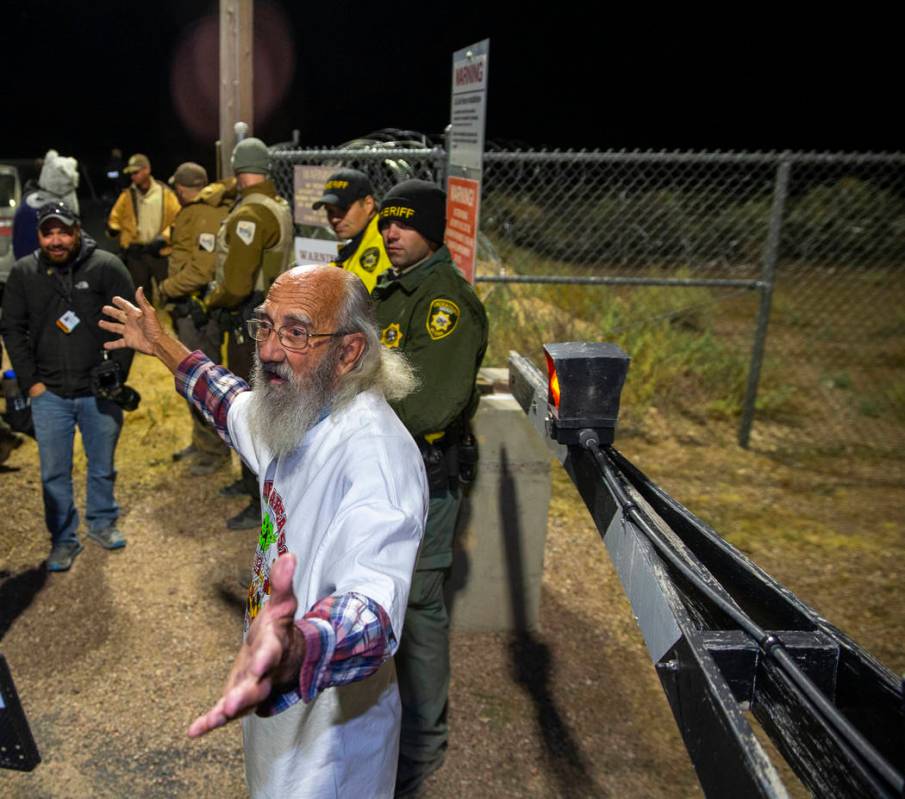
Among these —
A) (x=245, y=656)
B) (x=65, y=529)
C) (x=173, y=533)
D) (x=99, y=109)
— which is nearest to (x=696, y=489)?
(x=173, y=533)

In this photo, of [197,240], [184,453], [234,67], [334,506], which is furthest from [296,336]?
[234,67]

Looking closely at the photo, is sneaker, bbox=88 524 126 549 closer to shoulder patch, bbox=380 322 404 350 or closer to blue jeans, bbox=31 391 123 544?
blue jeans, bbox=31 391 123 544

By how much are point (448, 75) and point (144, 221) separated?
1850 cm

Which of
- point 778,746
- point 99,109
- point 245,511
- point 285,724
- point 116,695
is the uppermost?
point 99,109

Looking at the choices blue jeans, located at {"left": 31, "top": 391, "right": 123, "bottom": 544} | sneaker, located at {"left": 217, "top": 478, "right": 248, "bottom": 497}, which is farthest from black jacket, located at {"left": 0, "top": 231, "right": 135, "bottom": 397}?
sneaker, located at {"left": 217, "top": 478, "right": 248, "bottom": 497}

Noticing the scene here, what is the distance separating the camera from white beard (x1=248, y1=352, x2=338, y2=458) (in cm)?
200

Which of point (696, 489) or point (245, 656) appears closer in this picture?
point (245, 656)

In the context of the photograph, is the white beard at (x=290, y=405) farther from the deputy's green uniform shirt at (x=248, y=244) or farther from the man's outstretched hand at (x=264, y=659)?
the deputy's green uniform shirt at (x=248, y=244)

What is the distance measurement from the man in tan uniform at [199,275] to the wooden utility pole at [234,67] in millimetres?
632

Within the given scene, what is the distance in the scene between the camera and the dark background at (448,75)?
21828 millimetres

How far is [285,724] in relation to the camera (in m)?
1.96

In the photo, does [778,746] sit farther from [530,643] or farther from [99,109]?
[99,109]

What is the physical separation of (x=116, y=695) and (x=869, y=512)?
485 centimetres

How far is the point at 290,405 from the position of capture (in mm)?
2023
